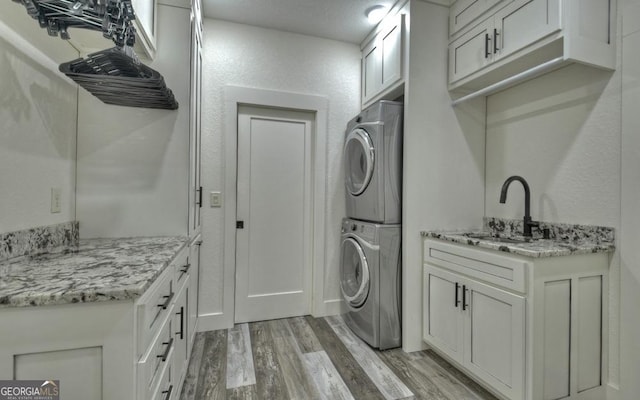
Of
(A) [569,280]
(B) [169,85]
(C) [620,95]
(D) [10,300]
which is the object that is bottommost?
(A) [569,280]

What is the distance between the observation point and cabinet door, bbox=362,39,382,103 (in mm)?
2518

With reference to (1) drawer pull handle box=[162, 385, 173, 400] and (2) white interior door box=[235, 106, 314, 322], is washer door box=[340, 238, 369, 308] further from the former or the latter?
(1) drawer pull handle box=[162, 385, 173, 400]

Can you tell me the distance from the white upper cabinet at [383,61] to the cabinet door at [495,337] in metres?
1.57

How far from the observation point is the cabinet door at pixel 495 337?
1.45 meters

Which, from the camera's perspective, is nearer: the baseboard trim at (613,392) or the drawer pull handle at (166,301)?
the drawer pull handle at (166,301)

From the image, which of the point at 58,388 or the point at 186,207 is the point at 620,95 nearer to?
the point at 186,207

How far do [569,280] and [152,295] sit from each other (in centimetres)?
189

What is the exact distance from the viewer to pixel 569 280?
58.2 inches

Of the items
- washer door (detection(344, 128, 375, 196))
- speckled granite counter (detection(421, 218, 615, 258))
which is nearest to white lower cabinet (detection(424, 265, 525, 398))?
speckled granite counter (detection(421, 218, 615, 258))

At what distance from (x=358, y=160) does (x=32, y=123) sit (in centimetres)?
198

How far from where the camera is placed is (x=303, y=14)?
2.39m

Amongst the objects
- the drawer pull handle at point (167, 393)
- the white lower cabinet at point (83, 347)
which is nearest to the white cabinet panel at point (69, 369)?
the white lower cabinet at point (83, 347)

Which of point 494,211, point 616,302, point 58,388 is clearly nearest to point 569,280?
point 616,302

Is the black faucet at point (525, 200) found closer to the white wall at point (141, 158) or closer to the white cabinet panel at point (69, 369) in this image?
the white wall at point (141, 158)
